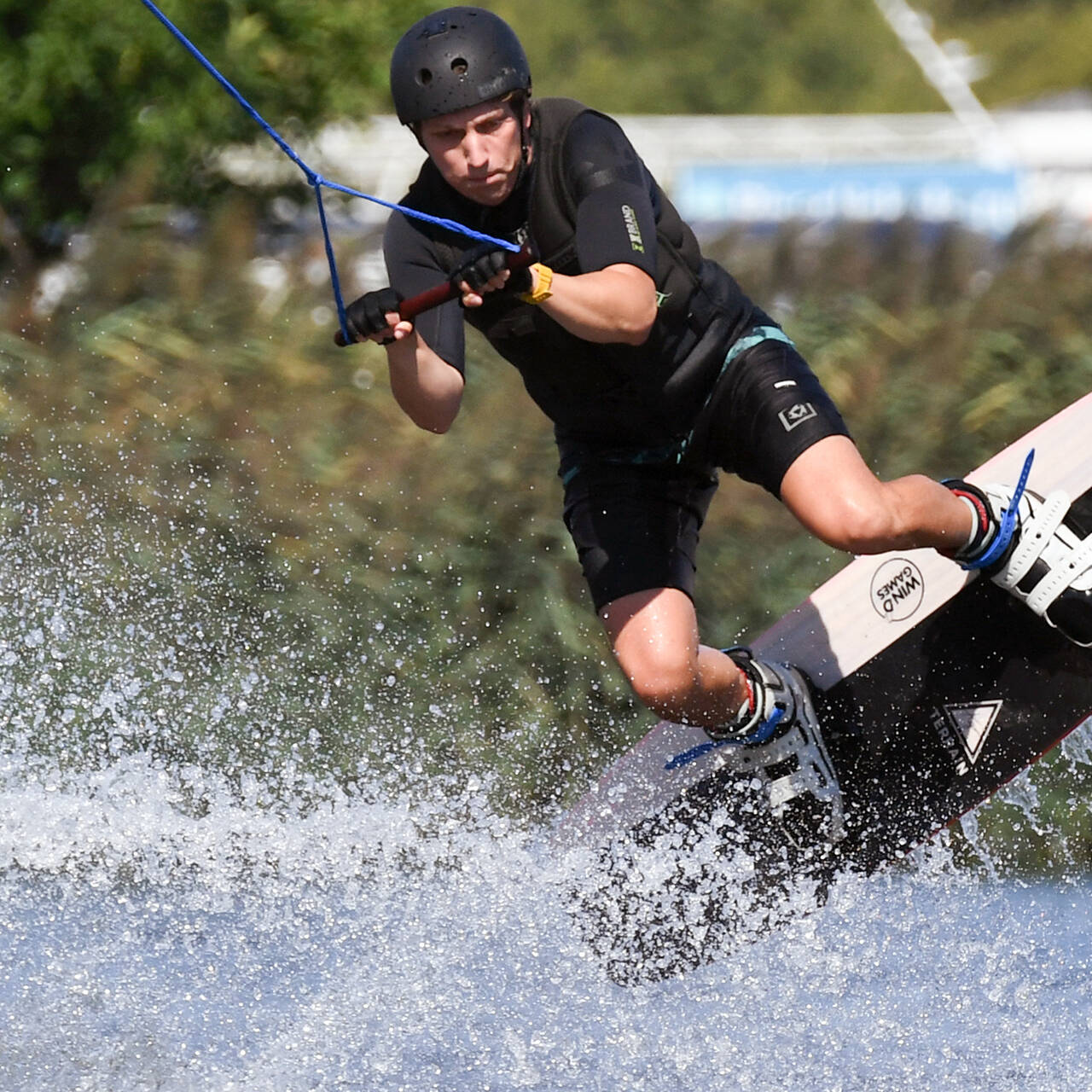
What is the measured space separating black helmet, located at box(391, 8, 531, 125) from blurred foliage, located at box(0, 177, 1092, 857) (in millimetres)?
2768

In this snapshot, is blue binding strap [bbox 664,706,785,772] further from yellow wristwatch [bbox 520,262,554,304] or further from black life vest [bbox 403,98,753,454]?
yellow wristwatch [bbox 520,262,554,304]

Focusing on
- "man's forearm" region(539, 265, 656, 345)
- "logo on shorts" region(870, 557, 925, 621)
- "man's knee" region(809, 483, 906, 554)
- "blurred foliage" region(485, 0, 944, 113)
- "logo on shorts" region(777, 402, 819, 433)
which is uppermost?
"man's forearm" region(539, 265, 656, 345)

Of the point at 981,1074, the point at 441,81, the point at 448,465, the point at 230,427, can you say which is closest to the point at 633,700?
the point at 448,465

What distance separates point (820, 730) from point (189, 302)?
10.9 feet

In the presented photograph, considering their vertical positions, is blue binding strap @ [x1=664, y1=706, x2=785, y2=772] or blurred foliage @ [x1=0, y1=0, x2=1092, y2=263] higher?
blurred foliage @ [x1=0, y1=0, x2=1092, y2=263]

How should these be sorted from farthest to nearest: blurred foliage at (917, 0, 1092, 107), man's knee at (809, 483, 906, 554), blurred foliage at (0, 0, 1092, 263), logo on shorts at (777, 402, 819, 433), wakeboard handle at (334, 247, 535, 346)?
blurred foliage at (917, 0, 1092, 107) → blurred foliage at (0, 0, 1092, 263) → logo on shorts at (777, 402, 819, 433) → man's knee at (809, 483, 906, 554) → wakeboard handle at (334, 247, 535, 346)

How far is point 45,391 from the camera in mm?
6426

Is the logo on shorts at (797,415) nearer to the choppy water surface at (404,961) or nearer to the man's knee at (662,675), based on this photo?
the man's knee at (662,675)

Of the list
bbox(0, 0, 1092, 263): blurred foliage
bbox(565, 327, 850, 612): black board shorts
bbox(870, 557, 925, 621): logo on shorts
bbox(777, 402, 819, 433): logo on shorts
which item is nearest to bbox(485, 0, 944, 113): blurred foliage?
bbox(0, 0, 1092, 263): blurred foliage

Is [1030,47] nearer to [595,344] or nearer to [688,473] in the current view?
[688,473]

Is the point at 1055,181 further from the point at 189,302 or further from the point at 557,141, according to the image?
the point at 557,141

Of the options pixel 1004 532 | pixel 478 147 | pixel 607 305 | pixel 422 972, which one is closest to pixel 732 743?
pixel 1004 532

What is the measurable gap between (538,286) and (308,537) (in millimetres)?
3045

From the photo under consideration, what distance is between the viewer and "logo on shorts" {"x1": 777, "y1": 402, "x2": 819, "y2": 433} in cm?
402
